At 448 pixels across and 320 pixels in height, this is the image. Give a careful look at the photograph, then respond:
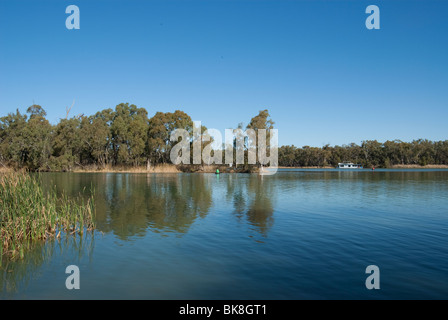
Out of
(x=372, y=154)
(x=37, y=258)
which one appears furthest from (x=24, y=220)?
(x=372, y=154)

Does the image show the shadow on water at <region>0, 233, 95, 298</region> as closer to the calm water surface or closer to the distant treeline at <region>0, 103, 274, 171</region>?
the calm water surface

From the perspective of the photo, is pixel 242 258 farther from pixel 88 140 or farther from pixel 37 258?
pixel 88 140

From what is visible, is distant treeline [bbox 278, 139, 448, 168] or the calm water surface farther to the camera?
distant treeline [bbox 278, 139, 448, 168]

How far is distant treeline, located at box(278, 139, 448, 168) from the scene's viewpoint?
5340 inches

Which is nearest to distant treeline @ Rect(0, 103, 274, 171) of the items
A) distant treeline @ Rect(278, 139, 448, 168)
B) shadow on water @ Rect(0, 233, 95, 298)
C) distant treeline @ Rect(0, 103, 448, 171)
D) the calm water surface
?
distant treeline @ Rect(0, 103, 448, 171)

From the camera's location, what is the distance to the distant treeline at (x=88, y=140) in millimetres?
64188

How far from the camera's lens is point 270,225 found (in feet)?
47.4

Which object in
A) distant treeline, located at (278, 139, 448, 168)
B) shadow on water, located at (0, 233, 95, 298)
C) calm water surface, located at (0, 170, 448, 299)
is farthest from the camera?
distant treeline, located at (278, 139, 448, 168)

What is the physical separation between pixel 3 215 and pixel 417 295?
12.2 m

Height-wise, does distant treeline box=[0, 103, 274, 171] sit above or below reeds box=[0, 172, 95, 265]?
above

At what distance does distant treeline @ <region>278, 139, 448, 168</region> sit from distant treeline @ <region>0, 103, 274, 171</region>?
3374 inches

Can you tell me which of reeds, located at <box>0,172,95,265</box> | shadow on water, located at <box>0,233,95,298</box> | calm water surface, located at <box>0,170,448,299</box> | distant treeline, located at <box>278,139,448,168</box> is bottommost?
calm water surface, located at <box>0,170,448,299</box>
